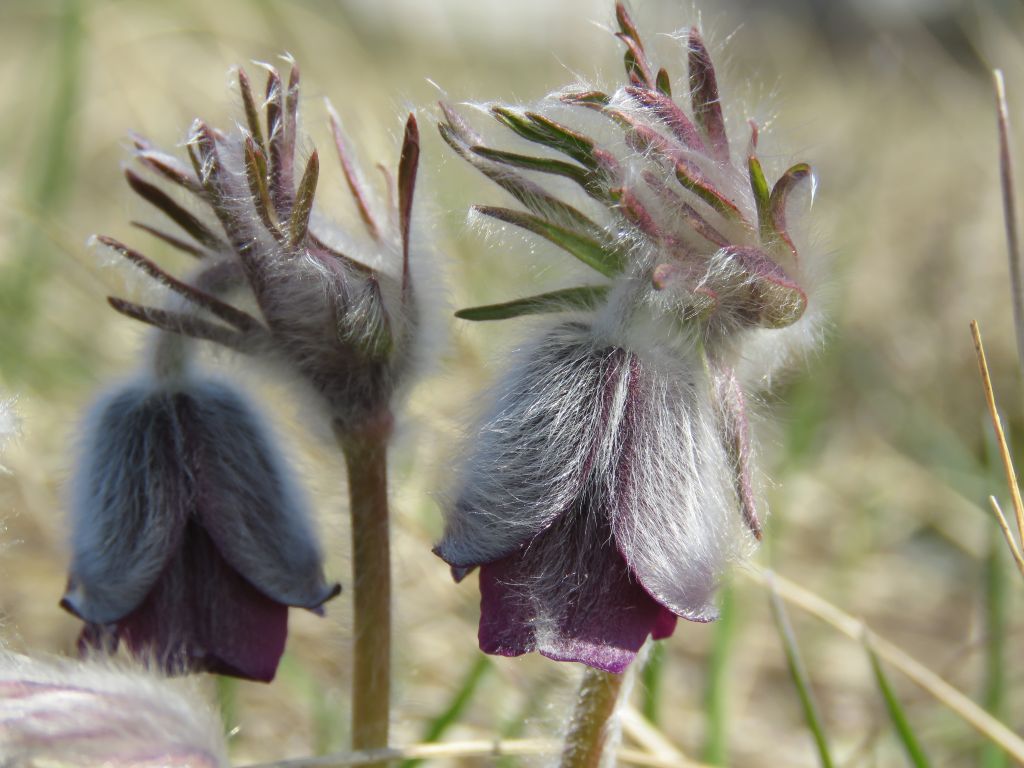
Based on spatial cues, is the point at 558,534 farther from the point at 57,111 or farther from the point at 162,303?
the point at 57,111

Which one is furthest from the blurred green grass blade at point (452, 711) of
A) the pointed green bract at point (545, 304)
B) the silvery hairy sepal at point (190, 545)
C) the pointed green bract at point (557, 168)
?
the pointed green bract at point (557, 168)

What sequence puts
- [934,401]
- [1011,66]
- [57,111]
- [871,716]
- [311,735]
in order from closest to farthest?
[311,735], [871,716], [57,111], [934,401], [1011,66]

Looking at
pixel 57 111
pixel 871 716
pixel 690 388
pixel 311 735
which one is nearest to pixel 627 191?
pixel 690 388

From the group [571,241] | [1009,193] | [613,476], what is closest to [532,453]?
[613,476]

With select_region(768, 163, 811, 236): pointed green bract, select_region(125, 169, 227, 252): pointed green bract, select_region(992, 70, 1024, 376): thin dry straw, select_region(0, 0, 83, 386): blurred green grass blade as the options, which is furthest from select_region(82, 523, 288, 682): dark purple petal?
select_region(0, 0, 83, 386): blurred green grass blade

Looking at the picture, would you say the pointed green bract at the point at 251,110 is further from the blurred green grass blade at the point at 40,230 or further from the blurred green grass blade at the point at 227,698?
the blurred green grass blade at the point at 40,230

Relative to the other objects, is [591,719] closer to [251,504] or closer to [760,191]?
[251,504]
